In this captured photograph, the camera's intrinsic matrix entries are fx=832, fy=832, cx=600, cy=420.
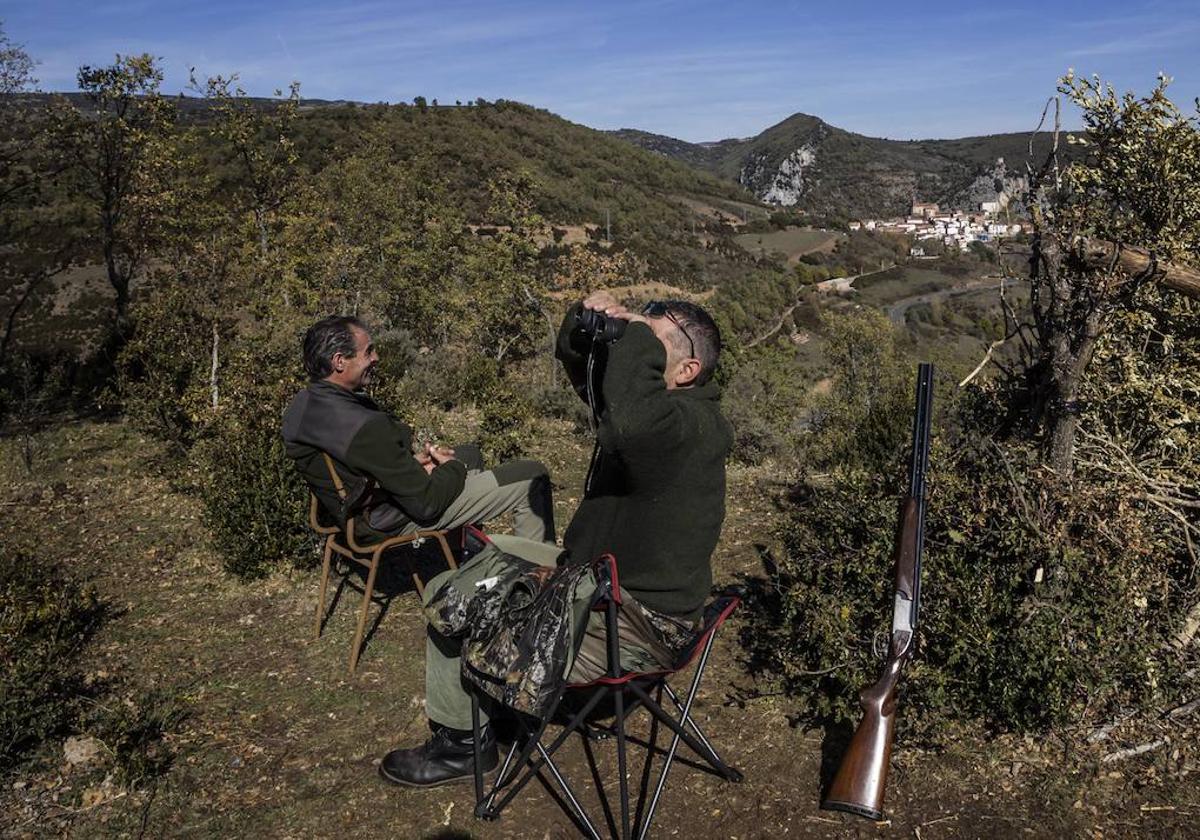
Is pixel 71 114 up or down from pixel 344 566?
up

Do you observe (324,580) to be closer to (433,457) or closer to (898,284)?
(433,457)

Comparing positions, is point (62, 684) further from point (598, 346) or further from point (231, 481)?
point (598, 346)

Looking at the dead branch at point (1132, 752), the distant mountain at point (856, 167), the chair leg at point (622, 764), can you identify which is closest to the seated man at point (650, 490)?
the chair leg at point (622, 764)

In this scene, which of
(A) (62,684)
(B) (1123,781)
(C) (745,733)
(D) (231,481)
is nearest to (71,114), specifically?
(D) (231,481)

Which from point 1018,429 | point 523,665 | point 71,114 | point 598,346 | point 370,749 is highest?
point 71,114

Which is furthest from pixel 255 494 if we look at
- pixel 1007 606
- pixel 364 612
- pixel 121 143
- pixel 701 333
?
pixel 121 143

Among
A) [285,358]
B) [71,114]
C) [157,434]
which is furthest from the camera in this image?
[71,114]

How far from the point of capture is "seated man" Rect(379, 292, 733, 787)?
2287 mm

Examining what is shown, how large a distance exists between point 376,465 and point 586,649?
1.34 metres

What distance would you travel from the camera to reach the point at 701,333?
8.48 ft

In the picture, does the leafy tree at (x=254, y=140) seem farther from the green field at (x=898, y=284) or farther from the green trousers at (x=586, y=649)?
the green field at (x=898, y=284)

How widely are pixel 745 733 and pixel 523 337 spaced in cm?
1835

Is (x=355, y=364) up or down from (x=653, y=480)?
up

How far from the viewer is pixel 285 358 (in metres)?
7.05
